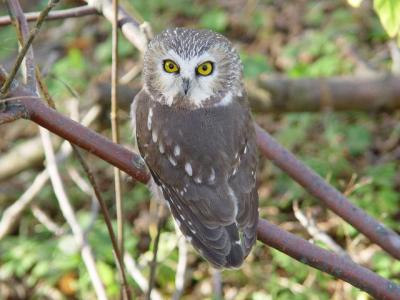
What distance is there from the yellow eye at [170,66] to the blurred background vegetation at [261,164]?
53cm

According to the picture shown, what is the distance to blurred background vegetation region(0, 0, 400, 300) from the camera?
5000 millimetres

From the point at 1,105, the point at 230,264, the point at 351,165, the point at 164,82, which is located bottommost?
the point at 351,165

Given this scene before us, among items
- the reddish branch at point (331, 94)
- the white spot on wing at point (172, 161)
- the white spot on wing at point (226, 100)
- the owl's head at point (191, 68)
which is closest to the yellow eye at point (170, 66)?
the owl's head at point (191, 68)

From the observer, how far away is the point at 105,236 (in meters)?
5.16

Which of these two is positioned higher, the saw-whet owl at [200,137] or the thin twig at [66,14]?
the thin twig at [66,14]

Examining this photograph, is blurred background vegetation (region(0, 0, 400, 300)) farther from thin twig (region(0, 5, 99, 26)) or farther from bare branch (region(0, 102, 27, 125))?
bare branch (region(0, 102, 27, 125))

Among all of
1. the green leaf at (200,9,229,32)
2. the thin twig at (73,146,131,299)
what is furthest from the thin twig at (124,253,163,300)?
the green leaf at (200,9,229,32)

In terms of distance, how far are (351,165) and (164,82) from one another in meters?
3.24

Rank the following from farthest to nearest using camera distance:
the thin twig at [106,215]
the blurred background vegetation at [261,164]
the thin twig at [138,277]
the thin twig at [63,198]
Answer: the blurred background vegetation at [261,164]
the thin twig at [138,277]
the thin twig at [63,198]
the thin twig at [106,215]

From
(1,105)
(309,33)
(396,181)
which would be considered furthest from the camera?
(309,33)

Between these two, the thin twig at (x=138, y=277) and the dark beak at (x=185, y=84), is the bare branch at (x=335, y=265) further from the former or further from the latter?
the thin twig at (x=138, y=277)

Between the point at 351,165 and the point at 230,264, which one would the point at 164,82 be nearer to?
the point at 230,264

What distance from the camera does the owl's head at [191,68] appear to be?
315cm

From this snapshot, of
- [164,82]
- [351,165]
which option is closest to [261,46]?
[351,165]
